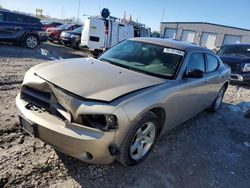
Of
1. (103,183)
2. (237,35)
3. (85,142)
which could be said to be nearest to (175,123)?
(103,183)

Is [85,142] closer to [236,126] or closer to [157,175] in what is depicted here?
[157,175]

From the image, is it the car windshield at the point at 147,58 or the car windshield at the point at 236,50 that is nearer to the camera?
Answer: the car windshield at the point at 147,58

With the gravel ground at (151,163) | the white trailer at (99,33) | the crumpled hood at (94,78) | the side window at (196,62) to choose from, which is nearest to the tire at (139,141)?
the gravel ground at (151,163)

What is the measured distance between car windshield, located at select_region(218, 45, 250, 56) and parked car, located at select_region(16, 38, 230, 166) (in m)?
6.83

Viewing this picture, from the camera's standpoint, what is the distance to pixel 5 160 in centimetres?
307

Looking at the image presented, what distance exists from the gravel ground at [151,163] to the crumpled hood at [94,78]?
3.31 ft

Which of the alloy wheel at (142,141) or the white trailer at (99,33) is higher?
the white trailer at (99,33)

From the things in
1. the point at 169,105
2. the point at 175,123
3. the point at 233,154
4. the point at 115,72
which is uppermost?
the point at 115,72

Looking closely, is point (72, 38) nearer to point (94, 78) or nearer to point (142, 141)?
point (94, 78)

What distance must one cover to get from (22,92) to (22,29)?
9.97 metres

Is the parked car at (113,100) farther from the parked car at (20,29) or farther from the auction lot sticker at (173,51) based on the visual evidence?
the parked car at (20,29)

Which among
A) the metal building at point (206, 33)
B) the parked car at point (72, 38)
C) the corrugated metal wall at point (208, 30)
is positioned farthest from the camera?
the metal building at point (206, 33)

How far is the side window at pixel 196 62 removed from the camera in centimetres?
419

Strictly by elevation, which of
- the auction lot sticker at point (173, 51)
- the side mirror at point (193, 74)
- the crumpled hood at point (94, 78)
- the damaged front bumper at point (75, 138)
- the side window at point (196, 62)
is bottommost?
the damaged front bumper at point (75, 138)
